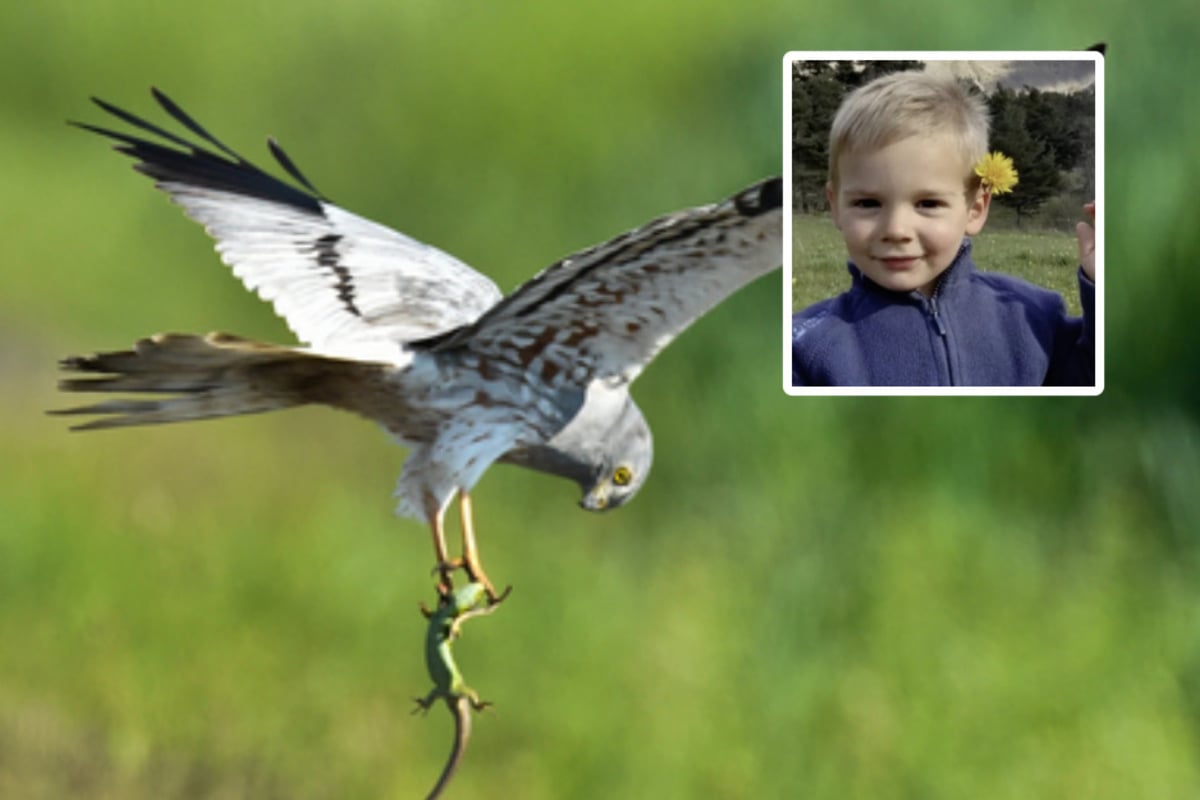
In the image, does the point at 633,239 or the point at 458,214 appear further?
the point at 458,214

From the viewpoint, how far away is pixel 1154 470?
174 cm

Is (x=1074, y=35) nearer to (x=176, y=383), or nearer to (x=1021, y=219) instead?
(x=1021, y=219)

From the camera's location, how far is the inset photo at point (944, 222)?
46.9 inches

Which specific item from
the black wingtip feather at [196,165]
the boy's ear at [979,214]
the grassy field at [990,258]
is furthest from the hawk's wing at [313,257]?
the boy's ear at [979,214]

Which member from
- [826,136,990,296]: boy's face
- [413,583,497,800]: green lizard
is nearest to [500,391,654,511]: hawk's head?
[413,583,497,800]: green lizard

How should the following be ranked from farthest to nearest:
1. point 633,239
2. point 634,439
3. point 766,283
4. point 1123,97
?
point 1123,97 < point 766,283 < point 634,439 < point 633,239

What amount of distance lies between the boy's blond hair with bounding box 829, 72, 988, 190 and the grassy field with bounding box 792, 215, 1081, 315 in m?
0.05

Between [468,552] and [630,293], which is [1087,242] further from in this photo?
[468,552]

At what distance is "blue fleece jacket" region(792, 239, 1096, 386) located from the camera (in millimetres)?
1207

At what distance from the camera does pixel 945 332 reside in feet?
4.01

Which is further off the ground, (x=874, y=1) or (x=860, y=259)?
(x=874, y=1)

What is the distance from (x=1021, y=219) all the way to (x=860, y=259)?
146mm

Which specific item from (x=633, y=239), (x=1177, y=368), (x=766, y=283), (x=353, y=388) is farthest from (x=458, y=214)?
(x=1177, y=368)

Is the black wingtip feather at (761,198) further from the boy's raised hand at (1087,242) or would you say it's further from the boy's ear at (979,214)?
the boy's raised hand at (1087,242)
